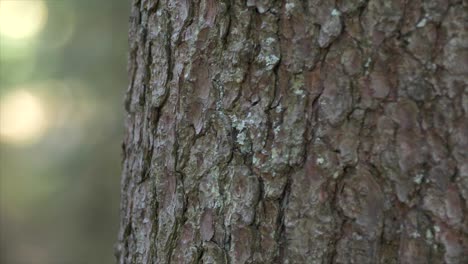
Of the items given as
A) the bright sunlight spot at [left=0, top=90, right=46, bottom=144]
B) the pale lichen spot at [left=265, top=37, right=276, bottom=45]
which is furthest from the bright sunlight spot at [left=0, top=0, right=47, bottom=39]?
the pale lichen spot at [left=265, top=37, right=276, bottom=45]

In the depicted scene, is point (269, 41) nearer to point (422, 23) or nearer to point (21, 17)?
point (422, 23)

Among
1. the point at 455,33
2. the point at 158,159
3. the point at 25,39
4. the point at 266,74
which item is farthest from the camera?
the point at 25,39

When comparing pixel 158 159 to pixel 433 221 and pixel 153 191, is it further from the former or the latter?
pixel 433 221

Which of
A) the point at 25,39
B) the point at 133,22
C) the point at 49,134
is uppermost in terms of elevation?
the point at 25,39

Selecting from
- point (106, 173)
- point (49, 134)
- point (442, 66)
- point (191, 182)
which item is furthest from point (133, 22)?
point (49, 134)

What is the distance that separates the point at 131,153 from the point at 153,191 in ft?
0.42

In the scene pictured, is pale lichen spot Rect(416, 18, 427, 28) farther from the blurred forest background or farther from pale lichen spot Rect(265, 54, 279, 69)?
the blurred forest background

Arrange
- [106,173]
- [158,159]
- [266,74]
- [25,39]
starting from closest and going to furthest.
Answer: [266,74]
[158,159]
[106,173]
[25,39]

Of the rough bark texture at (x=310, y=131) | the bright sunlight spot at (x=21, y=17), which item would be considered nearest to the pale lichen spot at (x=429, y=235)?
the rough bark texture at (x=310, y=131)

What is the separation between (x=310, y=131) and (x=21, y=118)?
8520mm

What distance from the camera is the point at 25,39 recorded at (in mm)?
8344

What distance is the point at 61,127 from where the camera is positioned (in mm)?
8109

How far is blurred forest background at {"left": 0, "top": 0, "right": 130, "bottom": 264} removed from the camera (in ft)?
23.0

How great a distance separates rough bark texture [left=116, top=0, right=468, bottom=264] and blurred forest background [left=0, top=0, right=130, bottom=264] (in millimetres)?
5523
